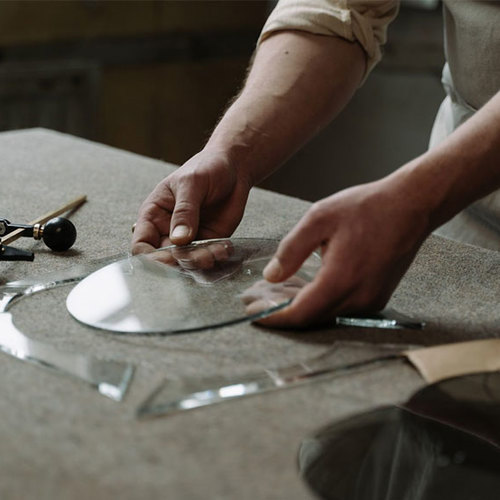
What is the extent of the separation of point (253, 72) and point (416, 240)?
1.53 ft

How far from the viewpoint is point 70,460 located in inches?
18.5

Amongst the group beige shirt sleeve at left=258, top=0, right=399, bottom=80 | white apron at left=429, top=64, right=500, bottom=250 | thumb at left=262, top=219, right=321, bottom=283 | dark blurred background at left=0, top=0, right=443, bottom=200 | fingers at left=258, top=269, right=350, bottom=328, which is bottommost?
dark blurred background at left=0, top=0, right=443, bottom=200

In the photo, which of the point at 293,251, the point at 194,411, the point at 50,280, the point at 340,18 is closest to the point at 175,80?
the point at 340,18

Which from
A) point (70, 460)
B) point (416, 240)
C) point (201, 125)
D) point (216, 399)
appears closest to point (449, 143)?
point (416, 240)

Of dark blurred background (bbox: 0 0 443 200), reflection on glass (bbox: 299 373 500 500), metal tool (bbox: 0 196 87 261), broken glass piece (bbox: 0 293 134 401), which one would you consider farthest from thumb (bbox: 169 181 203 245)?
dark blurred background (bbox: 0 0 443 200)

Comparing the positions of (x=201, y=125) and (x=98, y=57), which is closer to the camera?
(x=98, y=57)

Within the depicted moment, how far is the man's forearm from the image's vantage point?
0.96 m

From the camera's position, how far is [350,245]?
2.05 feet

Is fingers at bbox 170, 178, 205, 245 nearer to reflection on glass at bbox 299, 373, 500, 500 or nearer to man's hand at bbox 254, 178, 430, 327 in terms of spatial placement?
man's hand at bbox 254, 178, 430, 327

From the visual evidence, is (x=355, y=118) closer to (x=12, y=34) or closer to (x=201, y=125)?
(x=201, y=125)

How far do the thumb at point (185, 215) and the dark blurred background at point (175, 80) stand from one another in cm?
178

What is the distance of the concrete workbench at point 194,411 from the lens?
46 centimetres

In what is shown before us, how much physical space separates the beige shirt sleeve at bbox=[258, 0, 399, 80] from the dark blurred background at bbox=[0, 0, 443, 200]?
5.25ft

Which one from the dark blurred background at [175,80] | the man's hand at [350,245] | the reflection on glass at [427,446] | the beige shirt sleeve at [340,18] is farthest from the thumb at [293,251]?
the dark blurred background at [175,80]
